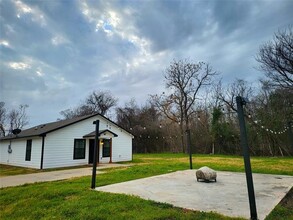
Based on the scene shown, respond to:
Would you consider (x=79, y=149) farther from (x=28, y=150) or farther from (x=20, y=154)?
(x=20, y=154)

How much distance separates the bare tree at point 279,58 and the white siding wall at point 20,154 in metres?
14.7

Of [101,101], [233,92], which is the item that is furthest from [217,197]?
[101,101]

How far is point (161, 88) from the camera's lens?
1034 inches

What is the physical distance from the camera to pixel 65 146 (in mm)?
12656

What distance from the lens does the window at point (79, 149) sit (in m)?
13.2

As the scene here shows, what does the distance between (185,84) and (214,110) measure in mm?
5023

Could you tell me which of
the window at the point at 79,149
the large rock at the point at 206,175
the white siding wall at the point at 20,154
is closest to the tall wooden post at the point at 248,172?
the large rock at the point at 206,175

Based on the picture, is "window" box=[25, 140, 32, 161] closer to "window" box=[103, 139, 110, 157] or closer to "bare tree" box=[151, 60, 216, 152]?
"window" box=[103, 139, 110, 157]

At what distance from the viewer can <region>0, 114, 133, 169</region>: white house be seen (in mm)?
11891

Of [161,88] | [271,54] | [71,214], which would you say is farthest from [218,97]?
[71,214]

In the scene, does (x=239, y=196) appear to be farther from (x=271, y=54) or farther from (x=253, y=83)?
(x=253, y=83)

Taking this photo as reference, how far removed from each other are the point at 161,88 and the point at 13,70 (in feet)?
60.8

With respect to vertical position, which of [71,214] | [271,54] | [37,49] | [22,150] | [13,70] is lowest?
[71,214]

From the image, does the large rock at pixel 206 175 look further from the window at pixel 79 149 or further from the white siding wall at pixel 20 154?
the white siding wall at pixel 20 154
